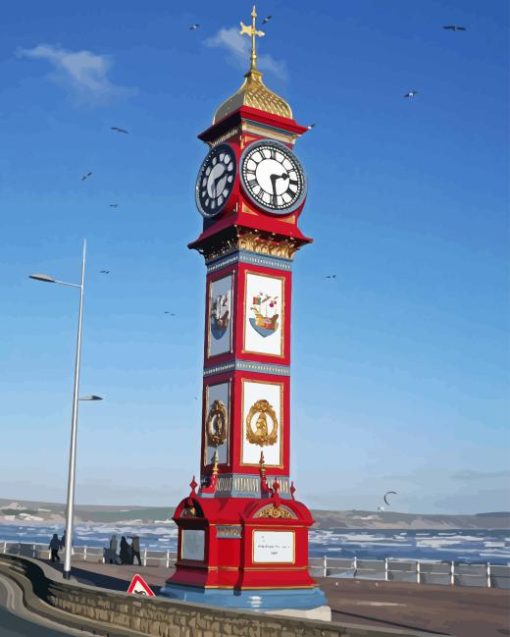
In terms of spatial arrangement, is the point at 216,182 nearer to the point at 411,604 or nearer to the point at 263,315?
the point at 263,315

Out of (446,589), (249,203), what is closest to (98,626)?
(249,203)

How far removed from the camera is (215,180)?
31.2m

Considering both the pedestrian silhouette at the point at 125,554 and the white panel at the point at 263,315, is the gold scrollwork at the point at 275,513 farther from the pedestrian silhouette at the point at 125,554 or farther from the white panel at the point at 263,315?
the pedestrian silhouette at the point at 125,554

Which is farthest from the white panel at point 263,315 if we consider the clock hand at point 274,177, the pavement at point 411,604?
the pavement at point 411,604

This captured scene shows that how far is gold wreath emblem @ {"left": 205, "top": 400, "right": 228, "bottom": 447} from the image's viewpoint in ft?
93.7

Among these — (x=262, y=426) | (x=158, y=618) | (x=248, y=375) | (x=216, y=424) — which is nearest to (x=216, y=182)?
(x=248, y=375)

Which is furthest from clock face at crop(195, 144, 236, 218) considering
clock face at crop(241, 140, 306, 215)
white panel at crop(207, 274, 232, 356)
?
white panel at crop(207, 274, 232, 356)

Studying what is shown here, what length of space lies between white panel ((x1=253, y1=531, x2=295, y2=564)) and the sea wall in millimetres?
5482

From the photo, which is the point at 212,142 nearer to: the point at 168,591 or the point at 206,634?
the point at 168,591

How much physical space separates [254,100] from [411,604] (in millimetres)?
19504

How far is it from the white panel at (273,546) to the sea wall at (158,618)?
18.0 feet

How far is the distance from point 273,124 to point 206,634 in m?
18.7

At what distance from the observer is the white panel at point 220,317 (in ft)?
96.1

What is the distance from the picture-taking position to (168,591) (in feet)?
91.9
